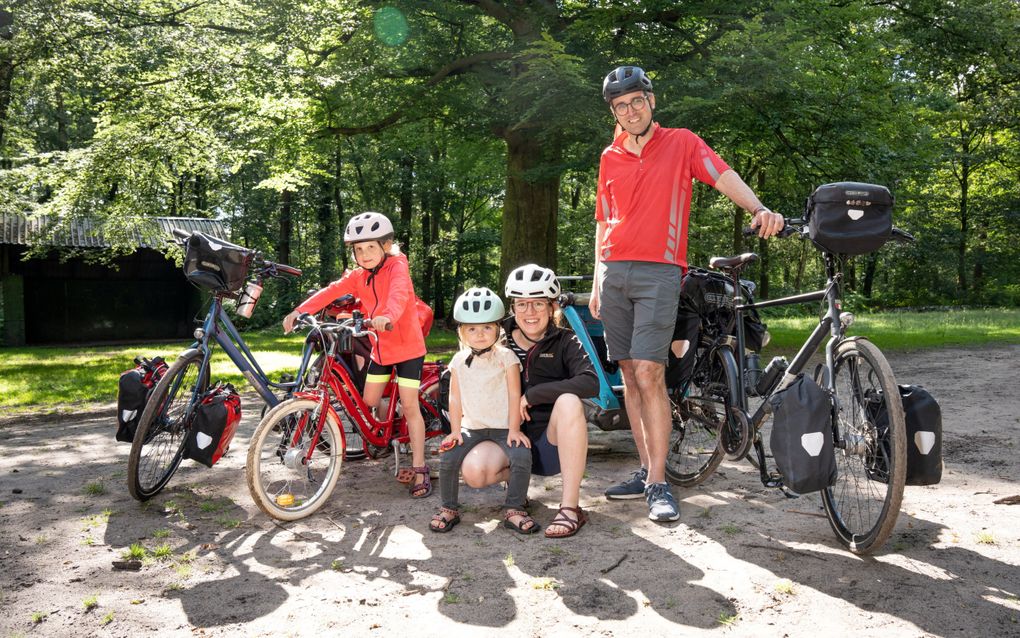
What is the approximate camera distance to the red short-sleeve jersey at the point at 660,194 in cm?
433

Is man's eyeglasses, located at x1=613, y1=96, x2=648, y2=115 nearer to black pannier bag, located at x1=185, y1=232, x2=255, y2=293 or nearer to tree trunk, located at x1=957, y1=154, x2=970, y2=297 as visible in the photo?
black pannier bag, located at x1=185, y1=232, x2=255, y2=293

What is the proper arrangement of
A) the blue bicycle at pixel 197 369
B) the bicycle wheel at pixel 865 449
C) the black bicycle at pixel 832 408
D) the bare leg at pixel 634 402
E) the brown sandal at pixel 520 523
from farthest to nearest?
the blue bicycle at pixel 197 369
the bare leg at pixel 634 402
the brown sandal at pixel 520 523
the black bicycle at pixel 832 408
the bicycle wheel at pixel 865 449

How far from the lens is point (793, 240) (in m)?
38.4

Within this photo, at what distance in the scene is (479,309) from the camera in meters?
4.38

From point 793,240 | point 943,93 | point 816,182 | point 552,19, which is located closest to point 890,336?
point 943,93

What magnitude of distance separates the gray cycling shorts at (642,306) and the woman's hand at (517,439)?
0.73m

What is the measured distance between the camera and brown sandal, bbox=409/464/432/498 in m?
4.89

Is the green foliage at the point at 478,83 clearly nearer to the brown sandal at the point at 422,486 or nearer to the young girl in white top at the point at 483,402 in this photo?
the young girl in white top at the point at 483,402

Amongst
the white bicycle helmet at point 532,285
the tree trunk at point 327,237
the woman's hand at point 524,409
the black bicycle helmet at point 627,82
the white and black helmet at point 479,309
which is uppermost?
the tree trunk at point 327,237

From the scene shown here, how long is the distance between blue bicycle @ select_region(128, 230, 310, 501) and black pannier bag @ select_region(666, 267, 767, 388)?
2.25 m

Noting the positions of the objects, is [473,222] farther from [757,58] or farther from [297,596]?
[297,596]

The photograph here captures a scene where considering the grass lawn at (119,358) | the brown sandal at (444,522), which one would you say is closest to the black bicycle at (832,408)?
the brown sandal at (444,522)

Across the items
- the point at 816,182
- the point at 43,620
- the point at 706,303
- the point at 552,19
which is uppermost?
the point at 552,19

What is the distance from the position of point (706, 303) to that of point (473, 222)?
29.9m
